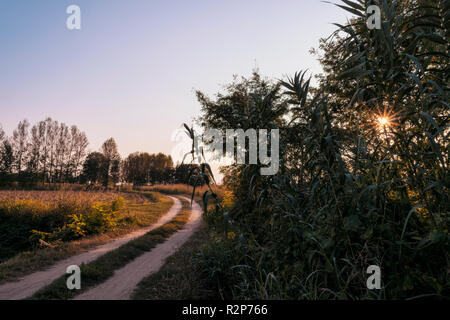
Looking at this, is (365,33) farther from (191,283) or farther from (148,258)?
(148,258)

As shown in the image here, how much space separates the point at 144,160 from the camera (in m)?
68.0

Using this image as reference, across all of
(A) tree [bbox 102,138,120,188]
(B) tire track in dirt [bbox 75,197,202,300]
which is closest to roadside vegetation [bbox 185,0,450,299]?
(B) tire track in dirt [bbox 75,197,202,300]

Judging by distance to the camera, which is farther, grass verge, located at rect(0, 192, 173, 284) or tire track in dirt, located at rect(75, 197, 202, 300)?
grass verge, located at rect(0, 192, 173, 284)

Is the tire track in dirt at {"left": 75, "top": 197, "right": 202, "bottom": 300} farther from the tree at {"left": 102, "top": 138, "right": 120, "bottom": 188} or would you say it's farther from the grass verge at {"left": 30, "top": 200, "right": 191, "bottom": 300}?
the tree at {"left": 102, "top": 138, "right": 120, "bottom": 188}

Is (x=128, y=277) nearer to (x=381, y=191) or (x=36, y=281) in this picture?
(x=36, y=281)

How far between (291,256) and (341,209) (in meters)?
0.96

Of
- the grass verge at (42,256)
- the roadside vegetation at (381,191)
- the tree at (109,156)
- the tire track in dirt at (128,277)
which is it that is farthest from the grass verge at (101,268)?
the tree at (109,156)

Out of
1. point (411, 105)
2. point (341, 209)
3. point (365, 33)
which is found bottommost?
point (341, 209)

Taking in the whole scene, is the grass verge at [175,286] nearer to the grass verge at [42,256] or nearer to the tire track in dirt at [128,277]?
the tire track in dirt at [128,277]

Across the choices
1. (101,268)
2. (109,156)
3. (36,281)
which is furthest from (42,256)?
(109,156)

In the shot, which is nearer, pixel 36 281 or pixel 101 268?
pixel 36 281

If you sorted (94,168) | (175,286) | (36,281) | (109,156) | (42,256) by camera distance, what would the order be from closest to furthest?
(175,286) → (36,281) → (42,256) → (109,156) → (94,168)
